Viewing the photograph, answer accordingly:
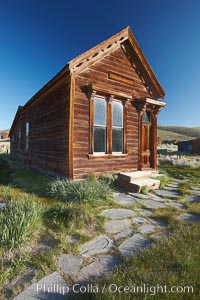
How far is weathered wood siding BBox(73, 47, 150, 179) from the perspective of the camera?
265 inches

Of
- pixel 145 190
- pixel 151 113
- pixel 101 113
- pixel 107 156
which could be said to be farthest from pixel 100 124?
pixel 151 113

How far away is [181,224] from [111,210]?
1.65 m

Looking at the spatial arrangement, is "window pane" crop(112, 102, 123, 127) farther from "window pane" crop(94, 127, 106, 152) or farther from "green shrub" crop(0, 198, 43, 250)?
→ "green shrub" crop(0, 198, 43, 250)

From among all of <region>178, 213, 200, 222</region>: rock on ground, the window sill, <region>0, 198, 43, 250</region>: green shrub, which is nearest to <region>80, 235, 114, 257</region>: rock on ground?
<region>0, 198, 43, 250</region>: green shrub

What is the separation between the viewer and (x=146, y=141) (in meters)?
9.23

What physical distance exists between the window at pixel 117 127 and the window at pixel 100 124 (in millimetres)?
515

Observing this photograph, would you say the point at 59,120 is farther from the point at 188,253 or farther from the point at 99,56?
the point at 188,253

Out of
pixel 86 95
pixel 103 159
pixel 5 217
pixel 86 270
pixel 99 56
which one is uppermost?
pixel 99 56

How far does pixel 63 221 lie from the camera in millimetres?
3516

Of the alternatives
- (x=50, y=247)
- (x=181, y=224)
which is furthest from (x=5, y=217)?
(x=181, y=224)

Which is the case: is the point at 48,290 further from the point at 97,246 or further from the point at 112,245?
the point at 112,245

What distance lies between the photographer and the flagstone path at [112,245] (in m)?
2.03

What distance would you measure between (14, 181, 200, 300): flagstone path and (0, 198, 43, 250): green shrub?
0.70m

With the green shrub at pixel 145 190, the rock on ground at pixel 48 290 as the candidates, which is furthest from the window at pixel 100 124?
the rock on ground at pixel 48 290
